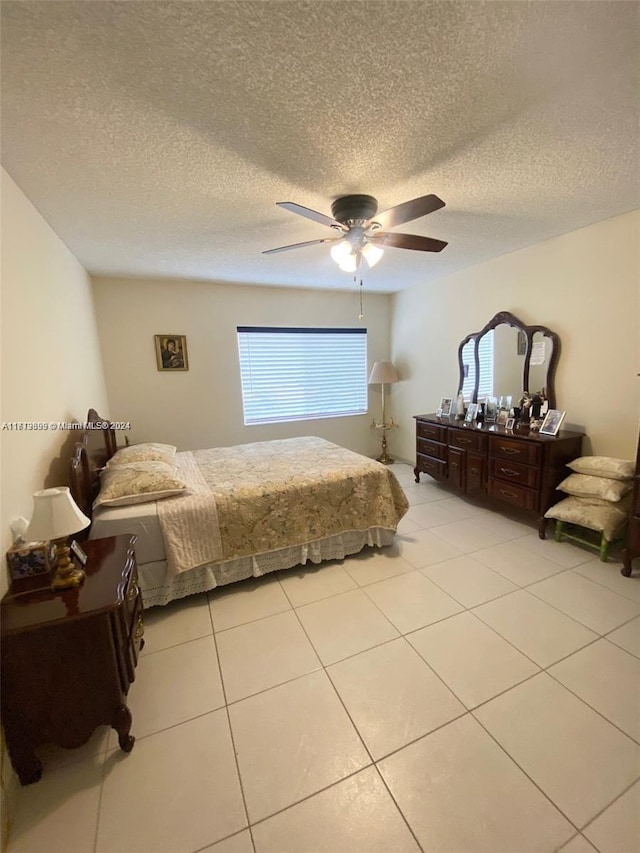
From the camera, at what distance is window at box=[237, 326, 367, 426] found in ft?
14.1

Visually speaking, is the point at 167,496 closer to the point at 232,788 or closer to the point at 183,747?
the point at 183,747

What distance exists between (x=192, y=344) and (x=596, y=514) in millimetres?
4086

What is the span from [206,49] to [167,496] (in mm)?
2077

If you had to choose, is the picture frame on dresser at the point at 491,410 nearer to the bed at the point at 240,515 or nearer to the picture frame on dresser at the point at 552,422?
the picture frame on dresser at the point at 552,422

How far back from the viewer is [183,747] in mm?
1342

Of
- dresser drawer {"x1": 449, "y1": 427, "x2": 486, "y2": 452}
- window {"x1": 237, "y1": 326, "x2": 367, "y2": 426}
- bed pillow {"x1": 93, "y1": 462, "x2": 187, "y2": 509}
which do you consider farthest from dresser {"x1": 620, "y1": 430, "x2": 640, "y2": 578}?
window {"x1": 237, "y1": 326, "x2": 367, "y2": 426}

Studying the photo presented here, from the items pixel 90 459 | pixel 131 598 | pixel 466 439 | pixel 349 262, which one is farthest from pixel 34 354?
pixel 466 439

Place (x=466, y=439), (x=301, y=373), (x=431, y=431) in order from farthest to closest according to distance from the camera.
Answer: (x=301, y=373) < (x=431, y=431) < (x=466, y=439)

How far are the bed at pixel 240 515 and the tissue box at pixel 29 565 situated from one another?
1.88 feet

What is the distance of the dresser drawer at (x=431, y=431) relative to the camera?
3.63 m

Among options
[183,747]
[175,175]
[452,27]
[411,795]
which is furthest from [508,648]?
[175,175]

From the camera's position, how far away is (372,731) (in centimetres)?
138

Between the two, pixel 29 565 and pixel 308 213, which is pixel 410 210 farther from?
pixel 29 565

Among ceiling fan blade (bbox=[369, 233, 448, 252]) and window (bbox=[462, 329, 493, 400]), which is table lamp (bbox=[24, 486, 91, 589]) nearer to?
ceiling fan blade (bbox=[369, 233, 448, 252])
